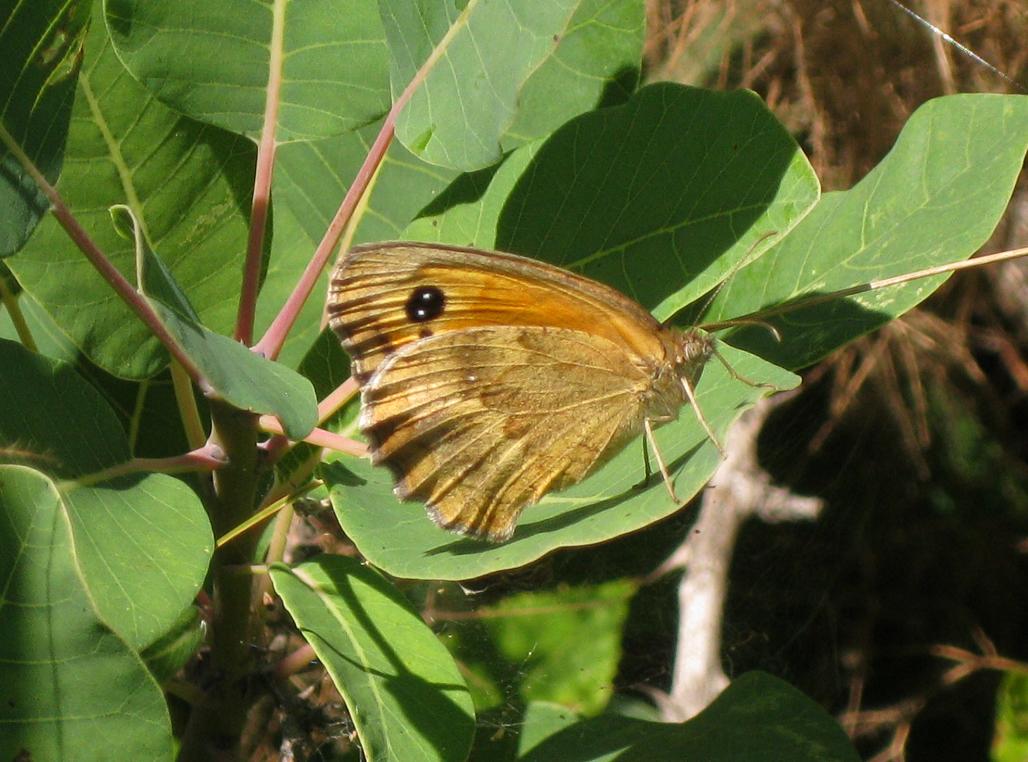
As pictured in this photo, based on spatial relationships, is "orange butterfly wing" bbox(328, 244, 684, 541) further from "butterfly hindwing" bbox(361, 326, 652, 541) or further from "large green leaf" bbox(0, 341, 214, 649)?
"large green leaf" bbox(0, 341, 214, 649)

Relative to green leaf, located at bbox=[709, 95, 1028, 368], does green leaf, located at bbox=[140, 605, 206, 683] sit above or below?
below

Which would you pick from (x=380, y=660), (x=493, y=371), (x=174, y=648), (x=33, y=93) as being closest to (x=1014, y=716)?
(x=493, y=371)

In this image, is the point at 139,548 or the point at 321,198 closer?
the point at 139,548

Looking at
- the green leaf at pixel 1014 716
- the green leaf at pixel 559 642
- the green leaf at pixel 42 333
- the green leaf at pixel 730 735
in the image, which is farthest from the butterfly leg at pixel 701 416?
the green leaf at pixel 1014 716

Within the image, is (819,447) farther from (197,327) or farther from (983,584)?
(197,327)

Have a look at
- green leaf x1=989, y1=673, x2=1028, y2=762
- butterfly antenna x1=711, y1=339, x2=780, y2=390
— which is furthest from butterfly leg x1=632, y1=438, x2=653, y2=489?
green leaf x1=989, y1=673, x2=1028, y2=762

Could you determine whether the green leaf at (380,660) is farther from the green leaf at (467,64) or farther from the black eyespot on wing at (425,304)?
the green leaf at (467,64)

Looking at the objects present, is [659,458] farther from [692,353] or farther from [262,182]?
[262,182]

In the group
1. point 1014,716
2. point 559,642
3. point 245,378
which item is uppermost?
point 245,378

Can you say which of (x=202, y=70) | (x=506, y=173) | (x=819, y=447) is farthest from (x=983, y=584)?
(x=202, y=70)
